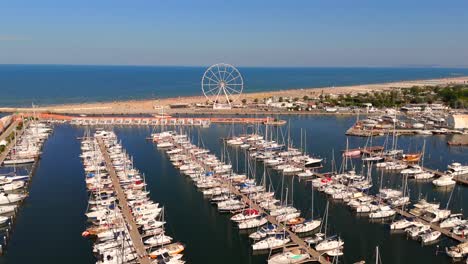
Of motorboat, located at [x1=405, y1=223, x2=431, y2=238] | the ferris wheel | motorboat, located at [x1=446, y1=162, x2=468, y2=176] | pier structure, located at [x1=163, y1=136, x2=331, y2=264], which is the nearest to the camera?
pier structure, located at [x1=163, y1=136, x2=331, y2=264]

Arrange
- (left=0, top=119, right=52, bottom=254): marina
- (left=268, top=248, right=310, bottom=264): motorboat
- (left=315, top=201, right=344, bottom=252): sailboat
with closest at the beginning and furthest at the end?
(left=268, top=248, right=310, bottom=264): motorboat, (left=315, top=201, right=344, bottom=252): sailboat, (left=0, top=119, right=52, bottom=254): marina

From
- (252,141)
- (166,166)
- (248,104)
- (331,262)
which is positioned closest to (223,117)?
(248,104)

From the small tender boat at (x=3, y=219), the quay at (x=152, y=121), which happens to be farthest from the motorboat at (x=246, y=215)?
the quay at (x=152, y=121)

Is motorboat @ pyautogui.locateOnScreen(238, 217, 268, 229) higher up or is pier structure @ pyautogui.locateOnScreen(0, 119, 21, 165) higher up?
pier structure @ pyautogui.locateOnScreen(0, 119, 21, 165)

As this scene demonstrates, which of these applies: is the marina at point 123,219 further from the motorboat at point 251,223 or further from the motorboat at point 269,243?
the motorboat at point 251,223

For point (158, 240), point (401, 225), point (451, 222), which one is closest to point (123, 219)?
point (158, 240)

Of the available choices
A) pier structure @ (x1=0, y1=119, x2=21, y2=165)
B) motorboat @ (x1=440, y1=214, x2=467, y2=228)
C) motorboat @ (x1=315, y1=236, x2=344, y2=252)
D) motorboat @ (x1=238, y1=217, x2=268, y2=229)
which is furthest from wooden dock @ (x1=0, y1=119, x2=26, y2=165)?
motorboat @ (x1=440, y1=214, x2=467, y2=228)

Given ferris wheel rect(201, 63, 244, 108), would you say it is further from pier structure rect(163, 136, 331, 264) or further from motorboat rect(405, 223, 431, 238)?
motorboat rect(405, 223, 431, 238)

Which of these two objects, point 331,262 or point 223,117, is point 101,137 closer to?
point 223,117

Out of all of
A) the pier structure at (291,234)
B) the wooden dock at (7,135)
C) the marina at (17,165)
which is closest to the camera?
the pier structure at (291,234)
